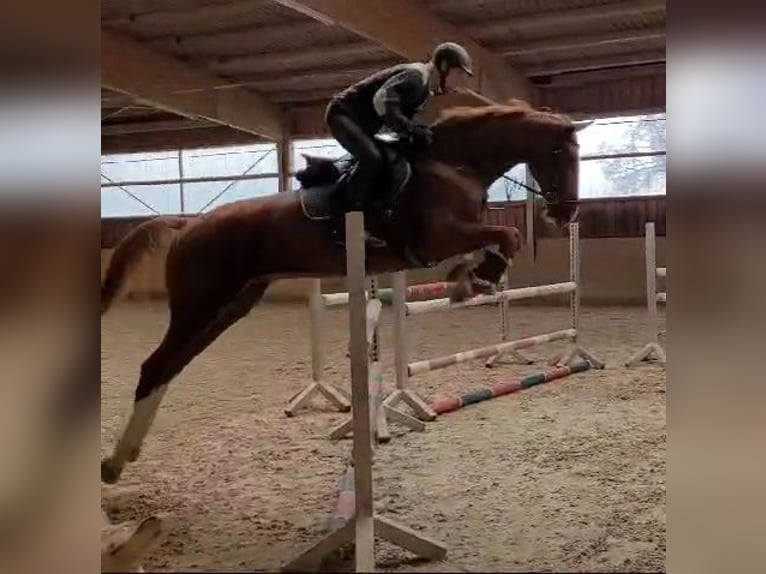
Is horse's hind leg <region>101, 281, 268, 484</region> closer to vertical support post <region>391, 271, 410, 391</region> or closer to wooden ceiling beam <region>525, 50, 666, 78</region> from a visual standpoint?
vertical support post <region>391, 271, 410, 391</region>

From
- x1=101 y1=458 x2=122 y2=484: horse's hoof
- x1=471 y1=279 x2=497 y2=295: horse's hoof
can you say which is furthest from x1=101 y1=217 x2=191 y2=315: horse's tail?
x1=471 y1=279 x2=497 y2=295: horse's hoof

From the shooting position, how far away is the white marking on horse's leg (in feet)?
1.74

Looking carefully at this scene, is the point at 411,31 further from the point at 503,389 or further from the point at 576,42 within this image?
the point at 503,389

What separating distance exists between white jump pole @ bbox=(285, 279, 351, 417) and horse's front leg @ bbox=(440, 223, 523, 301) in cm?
10

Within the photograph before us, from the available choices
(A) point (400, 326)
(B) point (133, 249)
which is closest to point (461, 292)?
(A) point (400, 326)

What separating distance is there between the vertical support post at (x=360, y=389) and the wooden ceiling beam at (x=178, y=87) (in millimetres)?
90

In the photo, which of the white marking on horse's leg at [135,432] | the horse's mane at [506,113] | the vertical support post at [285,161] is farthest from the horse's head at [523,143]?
the white marking on horse's leg at [135,432]

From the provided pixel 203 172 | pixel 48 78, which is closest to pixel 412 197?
pixel 203 172

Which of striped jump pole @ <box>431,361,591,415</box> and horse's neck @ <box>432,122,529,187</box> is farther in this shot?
striped jump pole @ <box>431,361,591,415</box>

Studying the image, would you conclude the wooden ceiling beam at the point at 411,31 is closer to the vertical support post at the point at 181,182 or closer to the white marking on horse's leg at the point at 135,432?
the vertical support post at the point at 181,182

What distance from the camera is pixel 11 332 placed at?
499 millimetres

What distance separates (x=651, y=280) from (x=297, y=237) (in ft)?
0.79

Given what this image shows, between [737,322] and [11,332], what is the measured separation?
0.47 meters

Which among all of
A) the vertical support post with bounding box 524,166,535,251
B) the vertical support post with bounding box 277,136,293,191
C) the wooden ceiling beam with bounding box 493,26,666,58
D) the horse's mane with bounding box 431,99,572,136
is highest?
the wooden ceiling beam with bounding box 493,26,666,58
